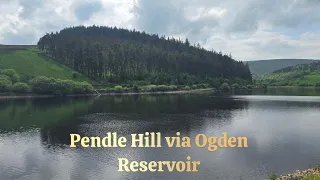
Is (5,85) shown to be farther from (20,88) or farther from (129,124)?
(129,124)

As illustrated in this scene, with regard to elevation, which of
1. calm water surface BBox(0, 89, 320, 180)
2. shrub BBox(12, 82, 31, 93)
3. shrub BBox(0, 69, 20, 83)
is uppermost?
shrub BBox(0, 69, 20, 83)

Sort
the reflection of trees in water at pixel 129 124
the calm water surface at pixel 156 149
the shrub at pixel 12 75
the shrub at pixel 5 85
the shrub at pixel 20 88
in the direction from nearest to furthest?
the calm water surface at pixel 156 149 < the reflection of trees in water at pixel 129 124 < the shrub at pixel 5 85 < the shrub at pixel 20 88 < the shrub at pixel 12 75

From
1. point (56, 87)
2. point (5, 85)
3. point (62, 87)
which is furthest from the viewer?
point (62, 87)

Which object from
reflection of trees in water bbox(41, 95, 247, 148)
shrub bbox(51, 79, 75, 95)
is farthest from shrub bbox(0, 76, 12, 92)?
reflection of trees in water bbox(41, 95, 247, 148)

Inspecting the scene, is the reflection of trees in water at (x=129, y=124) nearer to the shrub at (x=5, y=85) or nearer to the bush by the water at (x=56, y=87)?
the bush by the water at (x=56, y=87)

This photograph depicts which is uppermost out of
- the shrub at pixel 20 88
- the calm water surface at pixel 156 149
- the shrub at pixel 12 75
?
the shrub at pixel 12 75

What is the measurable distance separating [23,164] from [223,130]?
47418 millimetres

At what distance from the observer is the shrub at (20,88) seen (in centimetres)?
17788

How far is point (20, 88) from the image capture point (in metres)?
178

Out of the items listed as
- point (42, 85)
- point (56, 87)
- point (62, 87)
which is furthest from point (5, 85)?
point (62, 87)

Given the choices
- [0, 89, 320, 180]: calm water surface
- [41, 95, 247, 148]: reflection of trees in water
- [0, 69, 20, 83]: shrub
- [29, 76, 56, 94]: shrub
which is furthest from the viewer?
[0, 69, 20, 83]: shrub

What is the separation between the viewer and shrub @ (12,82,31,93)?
584 ft

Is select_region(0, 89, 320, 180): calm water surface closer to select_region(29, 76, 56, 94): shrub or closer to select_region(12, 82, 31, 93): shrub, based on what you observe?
select_region(12, 82, 31, 93): shrub

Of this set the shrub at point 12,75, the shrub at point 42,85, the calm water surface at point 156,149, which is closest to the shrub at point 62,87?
the shrub at point 42,85
